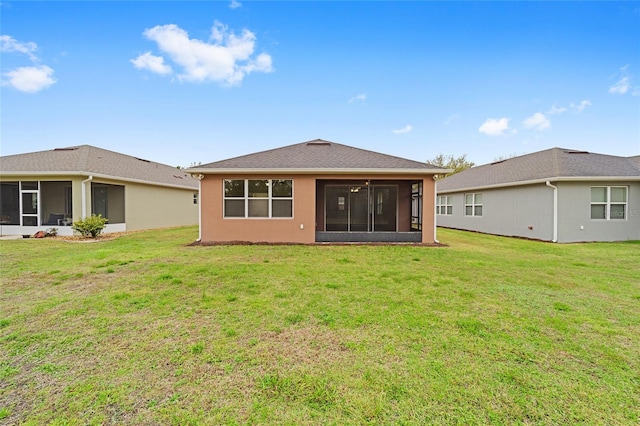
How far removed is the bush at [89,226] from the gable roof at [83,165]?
1.98 metres

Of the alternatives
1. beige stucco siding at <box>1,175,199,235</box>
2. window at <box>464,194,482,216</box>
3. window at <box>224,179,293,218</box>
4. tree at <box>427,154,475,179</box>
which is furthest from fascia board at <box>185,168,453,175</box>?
tree at <box>427,154,475,179</box>

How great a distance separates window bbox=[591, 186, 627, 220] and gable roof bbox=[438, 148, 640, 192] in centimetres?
59

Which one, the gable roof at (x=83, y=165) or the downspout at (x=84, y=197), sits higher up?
the gable roof at (x=83, y=165)

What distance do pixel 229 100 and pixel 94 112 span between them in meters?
7.84

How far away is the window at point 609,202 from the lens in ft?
38.7

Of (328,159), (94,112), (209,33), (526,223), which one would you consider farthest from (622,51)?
(94,112)

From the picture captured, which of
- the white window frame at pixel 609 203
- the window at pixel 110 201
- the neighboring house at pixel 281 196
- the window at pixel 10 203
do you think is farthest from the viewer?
the window at pixel 110 201

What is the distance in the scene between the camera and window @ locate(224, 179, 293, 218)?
10.7 metres

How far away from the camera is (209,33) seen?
1305 cm

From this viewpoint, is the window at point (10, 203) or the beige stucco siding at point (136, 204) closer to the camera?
the beige stucco siding at point (136, 204)

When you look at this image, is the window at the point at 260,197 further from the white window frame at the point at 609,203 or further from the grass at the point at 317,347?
the white window frame at the point at 609,203

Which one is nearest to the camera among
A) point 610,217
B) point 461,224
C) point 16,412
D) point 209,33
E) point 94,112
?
point 16,412

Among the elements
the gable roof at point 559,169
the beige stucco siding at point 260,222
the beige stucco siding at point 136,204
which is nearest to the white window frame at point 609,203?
the gable roof at point 559,169

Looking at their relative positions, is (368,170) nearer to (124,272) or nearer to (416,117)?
(124,272)
